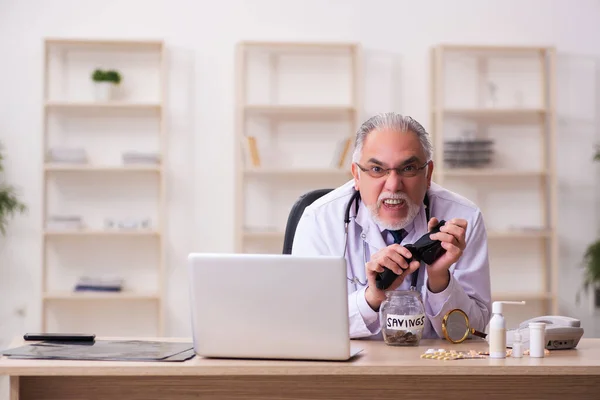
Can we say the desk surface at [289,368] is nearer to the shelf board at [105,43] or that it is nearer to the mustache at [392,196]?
the mustache at [392,196]

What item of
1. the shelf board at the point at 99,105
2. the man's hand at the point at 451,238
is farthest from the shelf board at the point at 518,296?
the man's hand at the point at 451,238

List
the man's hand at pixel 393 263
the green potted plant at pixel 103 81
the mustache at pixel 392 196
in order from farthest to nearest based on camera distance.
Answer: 1. the green potted plant at pixel 103 81
2. the mustache at pixel 392 196
3. the man's hand at pixel 393 263

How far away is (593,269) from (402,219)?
9.26 ft

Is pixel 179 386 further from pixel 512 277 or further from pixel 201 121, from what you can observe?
pixel 512 277

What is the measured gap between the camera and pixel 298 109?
4.83 m

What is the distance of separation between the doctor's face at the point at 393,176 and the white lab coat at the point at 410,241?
0.10 metres

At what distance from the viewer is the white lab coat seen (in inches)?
87.0

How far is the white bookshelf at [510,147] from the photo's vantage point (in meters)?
5.08

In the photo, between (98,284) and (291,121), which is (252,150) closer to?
(291,121)

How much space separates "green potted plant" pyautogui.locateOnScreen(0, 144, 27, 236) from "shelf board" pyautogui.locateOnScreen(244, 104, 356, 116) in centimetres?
144

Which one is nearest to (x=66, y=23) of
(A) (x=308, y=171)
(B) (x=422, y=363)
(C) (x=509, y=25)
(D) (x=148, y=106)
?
(D) (x=148, y=106)

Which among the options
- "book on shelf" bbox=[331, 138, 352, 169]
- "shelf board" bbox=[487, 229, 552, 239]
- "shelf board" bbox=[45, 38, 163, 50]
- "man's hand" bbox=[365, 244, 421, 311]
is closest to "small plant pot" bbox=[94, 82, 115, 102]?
"shelf board" bbox=[45, 38, 163, 50]

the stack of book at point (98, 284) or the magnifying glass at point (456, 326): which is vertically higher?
the magnifying glass at point (456, 326)

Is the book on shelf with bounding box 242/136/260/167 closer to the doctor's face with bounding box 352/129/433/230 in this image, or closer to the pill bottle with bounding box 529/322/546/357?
the doctor's face with bounding box 352/129/433/230
